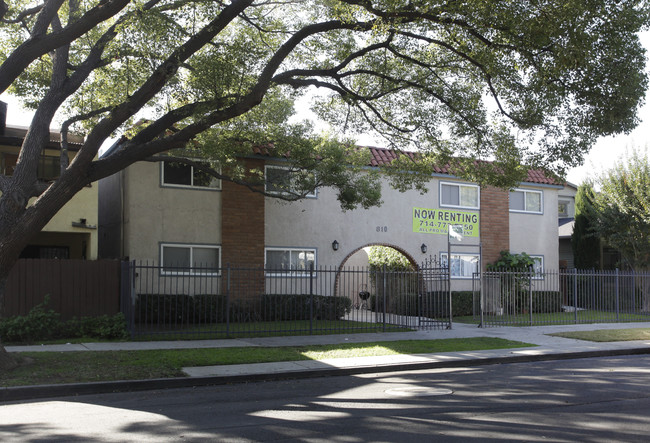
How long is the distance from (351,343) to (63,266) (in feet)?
24.4

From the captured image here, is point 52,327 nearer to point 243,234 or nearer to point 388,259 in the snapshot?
point 243,234

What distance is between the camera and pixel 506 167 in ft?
50.3

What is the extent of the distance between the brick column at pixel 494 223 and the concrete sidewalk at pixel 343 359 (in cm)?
601

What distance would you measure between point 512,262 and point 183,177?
12440mm

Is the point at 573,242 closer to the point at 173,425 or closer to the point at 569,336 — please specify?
the point at 569,336

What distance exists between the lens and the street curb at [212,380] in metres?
8.69

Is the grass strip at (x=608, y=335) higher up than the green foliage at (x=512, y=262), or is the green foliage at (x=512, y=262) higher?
the green foliage at (x=512, y=262)

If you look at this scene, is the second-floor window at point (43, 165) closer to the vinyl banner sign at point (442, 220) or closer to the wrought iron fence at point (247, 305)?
the wrought iron fence at point (247, 305)

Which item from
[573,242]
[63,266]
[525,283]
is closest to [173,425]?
[63,266]

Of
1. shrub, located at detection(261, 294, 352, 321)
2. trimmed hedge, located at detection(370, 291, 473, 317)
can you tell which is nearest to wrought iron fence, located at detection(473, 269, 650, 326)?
trimmed hedge, located at detection(370, 291, 473, 317)

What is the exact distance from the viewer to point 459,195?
912 inches

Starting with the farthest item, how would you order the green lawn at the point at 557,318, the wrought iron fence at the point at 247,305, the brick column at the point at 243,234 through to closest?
the green lawn at the point at 557,318
the brick column at the point at 243,234
the wrought iron fence at the point at 247,305

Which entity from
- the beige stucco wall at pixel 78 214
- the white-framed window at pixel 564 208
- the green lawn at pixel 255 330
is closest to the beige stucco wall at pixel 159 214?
the beige stucco wall at pixel 78 214

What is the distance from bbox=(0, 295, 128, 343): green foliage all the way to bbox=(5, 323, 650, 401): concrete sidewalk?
77 cm
